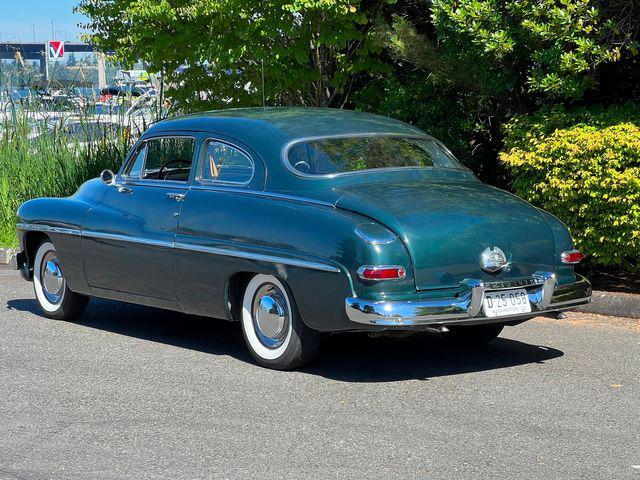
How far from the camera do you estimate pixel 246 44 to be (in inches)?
520

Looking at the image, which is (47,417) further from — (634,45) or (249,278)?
(634,45)

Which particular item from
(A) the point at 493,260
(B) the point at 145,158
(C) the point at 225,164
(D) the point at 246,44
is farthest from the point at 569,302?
(D) the point at 246,44

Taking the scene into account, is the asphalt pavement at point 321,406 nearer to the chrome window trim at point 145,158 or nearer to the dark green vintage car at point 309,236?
the dark green vintage car at point 309,236

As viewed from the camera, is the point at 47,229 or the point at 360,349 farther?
the point at 47,229

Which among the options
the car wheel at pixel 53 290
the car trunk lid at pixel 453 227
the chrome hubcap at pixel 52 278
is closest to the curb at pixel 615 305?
the car trunk lid at pixel 453 227

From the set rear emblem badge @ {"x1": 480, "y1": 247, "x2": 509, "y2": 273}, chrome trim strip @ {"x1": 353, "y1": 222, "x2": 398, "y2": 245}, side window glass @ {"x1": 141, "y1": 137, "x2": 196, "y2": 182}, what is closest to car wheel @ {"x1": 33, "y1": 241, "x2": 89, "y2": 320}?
side window glass @ {"x1": 141, "y1": 137, "x2": 196, "y2": 182}

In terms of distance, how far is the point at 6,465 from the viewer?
5.51m

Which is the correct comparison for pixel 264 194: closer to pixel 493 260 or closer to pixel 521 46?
pixel 493 260

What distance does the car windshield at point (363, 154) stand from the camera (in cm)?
776

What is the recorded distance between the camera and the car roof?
8039mm

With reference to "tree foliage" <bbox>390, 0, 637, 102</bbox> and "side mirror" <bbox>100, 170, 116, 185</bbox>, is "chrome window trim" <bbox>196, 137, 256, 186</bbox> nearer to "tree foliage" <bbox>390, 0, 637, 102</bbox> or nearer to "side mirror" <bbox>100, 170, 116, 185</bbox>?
"side mirror" <bbox>100, 170, 116, 185</bbox>

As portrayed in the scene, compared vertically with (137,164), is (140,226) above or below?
below

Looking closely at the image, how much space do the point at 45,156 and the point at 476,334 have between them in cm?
810

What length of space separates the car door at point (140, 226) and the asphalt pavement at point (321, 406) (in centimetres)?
46
